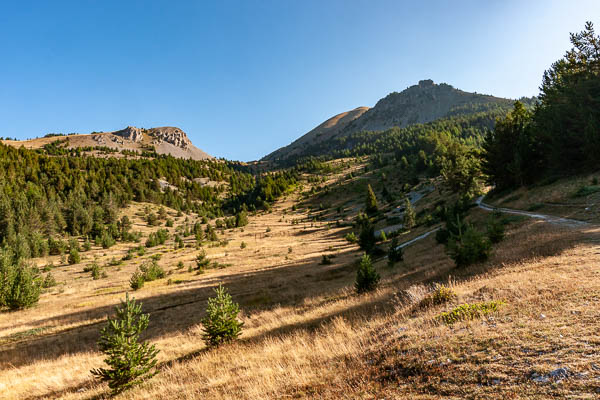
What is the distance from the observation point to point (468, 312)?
7625mm

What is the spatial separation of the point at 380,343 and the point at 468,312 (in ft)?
9.35

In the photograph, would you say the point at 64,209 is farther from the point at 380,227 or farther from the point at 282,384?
the point at 282,384

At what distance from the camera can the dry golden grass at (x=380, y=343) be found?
187 inches

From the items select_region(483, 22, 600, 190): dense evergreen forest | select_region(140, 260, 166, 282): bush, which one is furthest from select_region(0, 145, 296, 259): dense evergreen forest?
select_region(483, 22, 600, 190): dense evergreen forest

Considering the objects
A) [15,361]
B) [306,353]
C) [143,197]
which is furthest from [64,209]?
[306,353]

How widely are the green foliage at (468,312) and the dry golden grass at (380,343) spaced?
351 millimetres

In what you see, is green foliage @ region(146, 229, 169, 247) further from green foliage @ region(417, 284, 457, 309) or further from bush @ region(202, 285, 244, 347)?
green foliage @ region(417, 284, 457, 309)

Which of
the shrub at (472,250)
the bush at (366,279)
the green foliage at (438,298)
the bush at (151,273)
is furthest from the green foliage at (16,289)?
the shrub at (472,250)

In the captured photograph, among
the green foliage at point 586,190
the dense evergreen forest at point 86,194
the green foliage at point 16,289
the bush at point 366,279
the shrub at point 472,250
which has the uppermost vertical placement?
the dense evergreen forest at point 86,194

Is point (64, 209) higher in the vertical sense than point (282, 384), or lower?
higher

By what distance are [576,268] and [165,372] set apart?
16379mm

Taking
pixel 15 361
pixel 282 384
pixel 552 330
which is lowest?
pixel 15 361

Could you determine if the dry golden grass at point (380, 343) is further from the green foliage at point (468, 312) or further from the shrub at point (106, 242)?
the shrub at point (106, 242)

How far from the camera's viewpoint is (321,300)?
1806 cm
